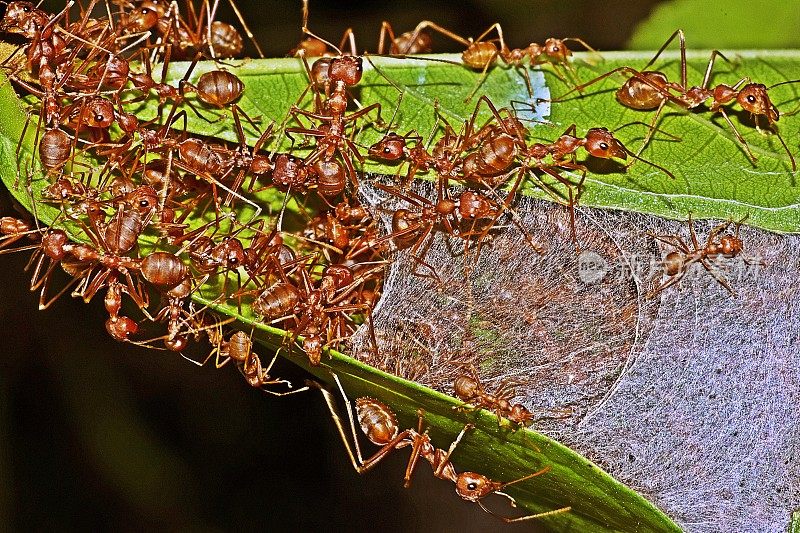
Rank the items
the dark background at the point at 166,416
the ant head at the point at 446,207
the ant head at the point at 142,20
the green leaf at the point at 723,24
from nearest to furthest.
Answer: the ant head at the point at 446,207 → the ant head at the point at 142,20 → the green leaf at the point at 723,24 → the dark background at the point at 166,416

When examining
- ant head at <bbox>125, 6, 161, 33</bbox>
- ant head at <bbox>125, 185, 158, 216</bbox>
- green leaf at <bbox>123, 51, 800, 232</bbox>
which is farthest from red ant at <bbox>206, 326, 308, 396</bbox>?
ant head at <bbox>125, 6, 161, 33</bbox>

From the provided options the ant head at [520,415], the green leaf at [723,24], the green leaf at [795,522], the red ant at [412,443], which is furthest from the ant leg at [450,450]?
the green leaf at [723,24]

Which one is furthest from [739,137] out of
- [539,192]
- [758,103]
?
[539,192]

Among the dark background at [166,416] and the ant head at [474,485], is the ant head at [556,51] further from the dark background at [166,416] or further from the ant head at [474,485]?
the ant head at [474,485]

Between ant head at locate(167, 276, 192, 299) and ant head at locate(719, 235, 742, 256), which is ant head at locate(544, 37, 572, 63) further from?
ant head at locate(167, 276, 192, 299)

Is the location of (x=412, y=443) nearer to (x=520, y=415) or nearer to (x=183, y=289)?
(x=520, y=415)
